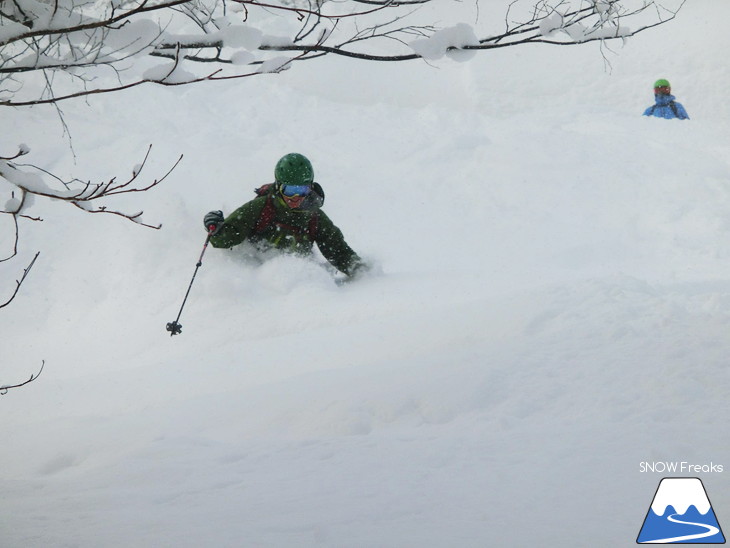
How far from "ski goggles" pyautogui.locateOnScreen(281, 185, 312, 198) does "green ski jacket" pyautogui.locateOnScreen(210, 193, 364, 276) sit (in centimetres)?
15

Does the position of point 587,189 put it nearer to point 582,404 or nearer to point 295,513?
point 582,404

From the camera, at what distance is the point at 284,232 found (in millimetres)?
6250

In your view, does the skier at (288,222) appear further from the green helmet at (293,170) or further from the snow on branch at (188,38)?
the snow on branch at (188,38)

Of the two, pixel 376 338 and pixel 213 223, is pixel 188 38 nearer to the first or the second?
pixel 376 338

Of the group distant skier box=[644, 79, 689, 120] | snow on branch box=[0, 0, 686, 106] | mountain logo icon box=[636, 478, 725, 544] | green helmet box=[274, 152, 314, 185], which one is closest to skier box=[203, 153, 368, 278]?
green helmet box=[274, 152, 314, 185]

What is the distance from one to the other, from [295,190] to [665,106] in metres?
10.9

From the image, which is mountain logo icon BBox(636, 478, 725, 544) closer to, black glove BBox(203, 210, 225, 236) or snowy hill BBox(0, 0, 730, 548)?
snowy hill BBox(0, 0, 730, 548)

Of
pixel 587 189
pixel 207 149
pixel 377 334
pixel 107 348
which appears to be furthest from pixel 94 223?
pixel 587 189

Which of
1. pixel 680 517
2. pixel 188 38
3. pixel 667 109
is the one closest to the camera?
pixel 680 517

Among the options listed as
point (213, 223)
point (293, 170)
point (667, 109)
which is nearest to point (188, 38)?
point (293, 170)

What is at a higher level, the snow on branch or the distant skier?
the distant skier

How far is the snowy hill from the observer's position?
2.32 meters

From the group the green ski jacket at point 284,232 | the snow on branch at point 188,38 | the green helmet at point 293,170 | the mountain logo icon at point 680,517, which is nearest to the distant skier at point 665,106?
the green ski jacket at point 284,232

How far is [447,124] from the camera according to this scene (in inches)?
436
